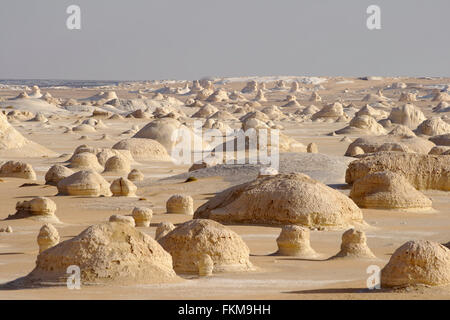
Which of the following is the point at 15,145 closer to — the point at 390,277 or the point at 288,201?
the point at 288,201

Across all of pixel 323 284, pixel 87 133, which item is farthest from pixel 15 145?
pixel 323 284

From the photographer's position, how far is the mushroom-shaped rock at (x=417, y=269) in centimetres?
730

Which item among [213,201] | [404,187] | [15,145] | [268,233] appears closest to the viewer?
[268,233]

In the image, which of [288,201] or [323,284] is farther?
[288,201]

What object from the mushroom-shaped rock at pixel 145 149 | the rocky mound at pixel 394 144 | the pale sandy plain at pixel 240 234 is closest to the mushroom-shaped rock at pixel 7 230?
the pale sandy plain at pixel 240 234

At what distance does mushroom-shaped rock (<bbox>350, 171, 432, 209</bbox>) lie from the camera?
15.0 m

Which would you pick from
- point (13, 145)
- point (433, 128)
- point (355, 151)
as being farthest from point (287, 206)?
point (433, 128)

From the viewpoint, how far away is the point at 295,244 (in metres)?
10.3

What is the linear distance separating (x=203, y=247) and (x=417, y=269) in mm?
2226

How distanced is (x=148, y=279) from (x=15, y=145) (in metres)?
20.5

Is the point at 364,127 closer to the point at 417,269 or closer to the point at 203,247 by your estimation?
the point at 203,247

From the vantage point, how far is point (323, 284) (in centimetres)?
807

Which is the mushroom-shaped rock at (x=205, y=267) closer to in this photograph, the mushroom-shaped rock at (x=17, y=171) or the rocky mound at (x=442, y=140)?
the mushroom-shaped rock at (x=17, y=171)
